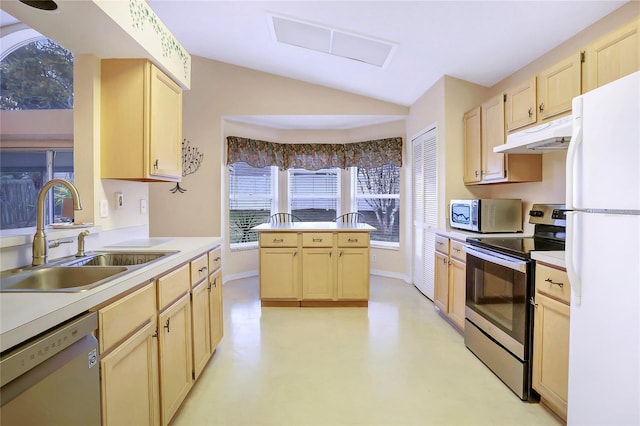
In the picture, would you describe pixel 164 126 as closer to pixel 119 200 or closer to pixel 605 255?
pixel 119 200

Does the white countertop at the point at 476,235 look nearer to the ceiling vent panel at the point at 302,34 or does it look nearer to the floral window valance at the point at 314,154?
the floral window valance at the point at 314,154

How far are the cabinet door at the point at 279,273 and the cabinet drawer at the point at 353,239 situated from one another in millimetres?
520

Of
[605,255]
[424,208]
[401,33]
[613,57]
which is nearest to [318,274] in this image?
[424,208]

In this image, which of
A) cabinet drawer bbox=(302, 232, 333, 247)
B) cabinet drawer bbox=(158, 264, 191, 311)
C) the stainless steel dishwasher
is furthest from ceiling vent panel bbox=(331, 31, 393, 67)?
the stainless steel dishwasher

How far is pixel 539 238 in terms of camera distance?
8.41ft

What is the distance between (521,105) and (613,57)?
2.43ft

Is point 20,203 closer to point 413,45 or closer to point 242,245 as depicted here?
point 242,245

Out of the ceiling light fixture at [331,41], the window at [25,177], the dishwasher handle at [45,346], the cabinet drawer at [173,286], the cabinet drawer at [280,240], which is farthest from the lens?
the window at [25,177]

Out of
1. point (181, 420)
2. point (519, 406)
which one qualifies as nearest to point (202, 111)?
point (181, 420)

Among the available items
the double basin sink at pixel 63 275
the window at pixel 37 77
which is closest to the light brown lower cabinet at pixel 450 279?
the double basin sink at pixel 63 275

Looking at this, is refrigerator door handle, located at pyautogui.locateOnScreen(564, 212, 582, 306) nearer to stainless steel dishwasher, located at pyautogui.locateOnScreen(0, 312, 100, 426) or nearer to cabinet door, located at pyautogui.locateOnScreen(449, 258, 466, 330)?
cabinet door, located at pyautogui.locateOnScreen(449, 258, 466, 330)

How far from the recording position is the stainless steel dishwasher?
745 mm

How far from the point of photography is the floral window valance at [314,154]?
465cm

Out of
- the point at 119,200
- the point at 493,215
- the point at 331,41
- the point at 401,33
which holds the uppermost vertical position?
the point at 331,41
